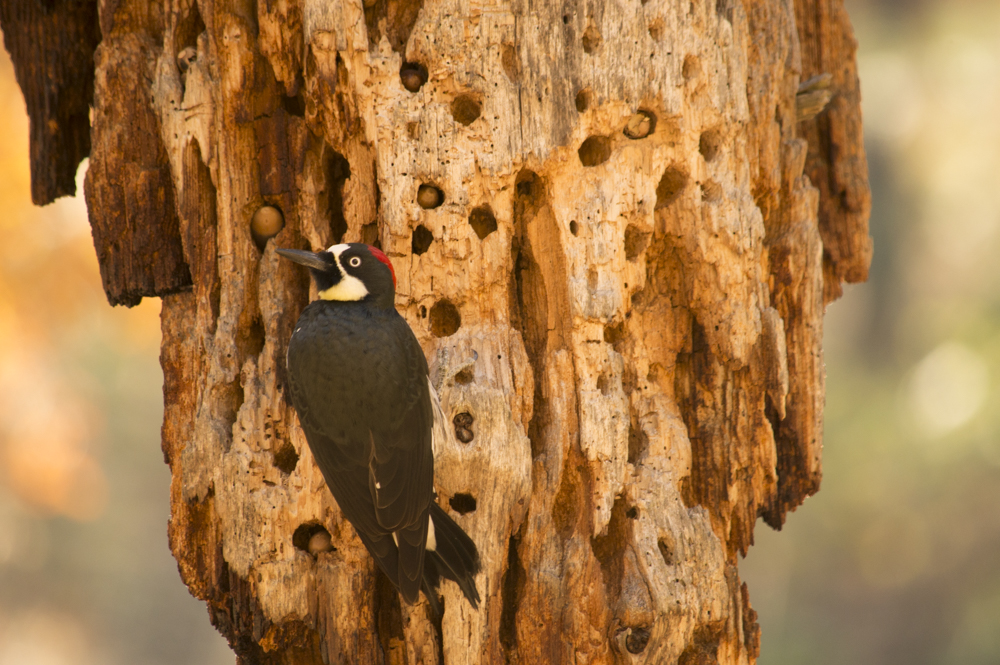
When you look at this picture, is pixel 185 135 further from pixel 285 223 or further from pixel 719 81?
pixel 719 81

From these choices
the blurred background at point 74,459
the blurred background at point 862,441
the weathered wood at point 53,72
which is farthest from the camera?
the blurred background at point 862,441

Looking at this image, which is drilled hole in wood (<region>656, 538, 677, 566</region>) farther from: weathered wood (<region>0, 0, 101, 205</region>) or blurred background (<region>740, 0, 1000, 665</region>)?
blurred background (<region>740, 0, 1000, 665</region>)

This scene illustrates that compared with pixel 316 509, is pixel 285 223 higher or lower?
higher

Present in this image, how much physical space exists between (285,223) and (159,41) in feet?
2.81

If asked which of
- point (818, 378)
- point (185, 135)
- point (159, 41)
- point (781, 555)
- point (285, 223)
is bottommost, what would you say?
point (781, 555)

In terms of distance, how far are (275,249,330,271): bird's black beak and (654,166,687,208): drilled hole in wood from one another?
1.11 m

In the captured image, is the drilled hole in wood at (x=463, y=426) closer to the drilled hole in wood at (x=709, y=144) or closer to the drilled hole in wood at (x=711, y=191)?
the drilled hole in wood at (x=711, y=191)

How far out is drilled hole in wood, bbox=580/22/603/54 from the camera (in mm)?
2809

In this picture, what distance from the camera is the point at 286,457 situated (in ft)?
9.33

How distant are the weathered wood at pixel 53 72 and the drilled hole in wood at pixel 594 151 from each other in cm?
201

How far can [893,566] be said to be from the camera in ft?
32.9

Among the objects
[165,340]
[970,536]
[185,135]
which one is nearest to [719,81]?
[185,135]

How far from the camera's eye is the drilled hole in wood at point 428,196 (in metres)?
2.81

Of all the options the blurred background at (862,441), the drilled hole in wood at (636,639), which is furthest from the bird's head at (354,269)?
the blurred background at (862,441)
